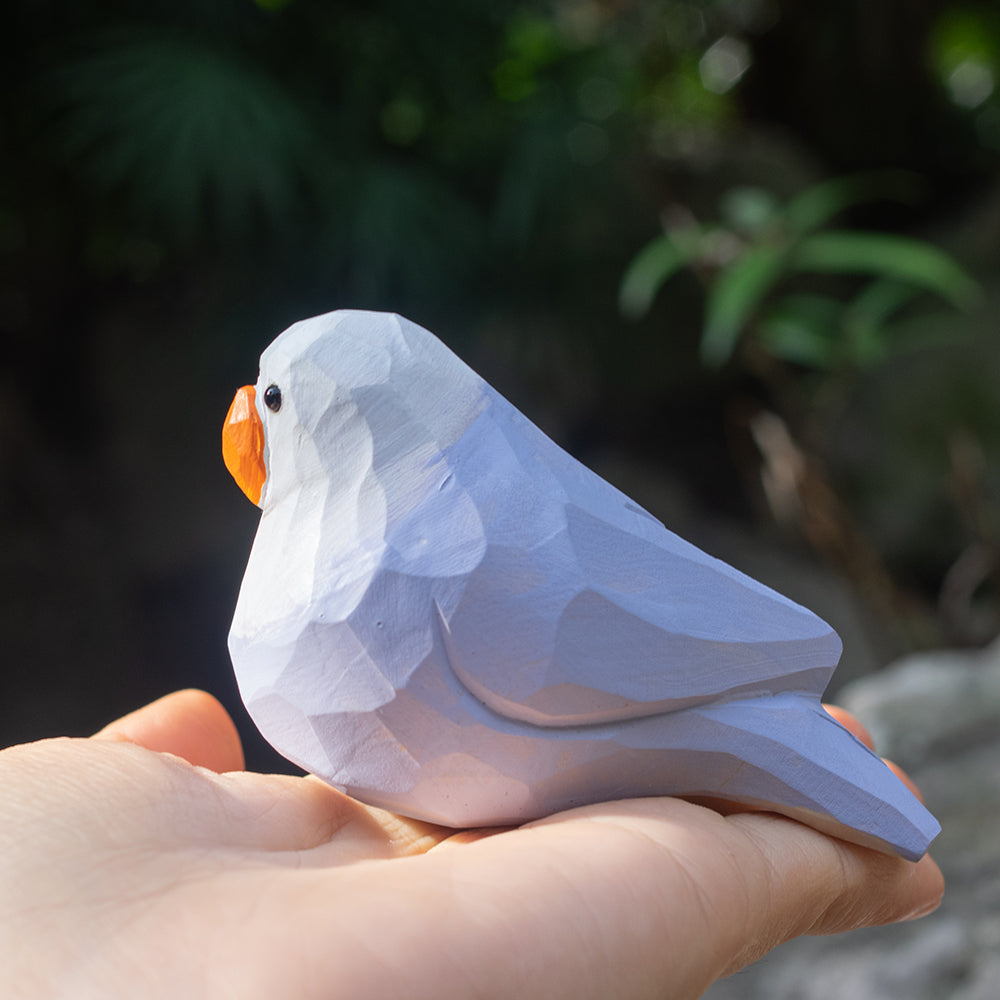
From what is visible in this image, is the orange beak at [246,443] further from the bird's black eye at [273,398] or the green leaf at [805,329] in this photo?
the green leaf at [805,329]

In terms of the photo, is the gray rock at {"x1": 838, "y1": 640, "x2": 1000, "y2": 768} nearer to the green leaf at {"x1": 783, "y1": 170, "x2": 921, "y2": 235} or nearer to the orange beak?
the orange beak

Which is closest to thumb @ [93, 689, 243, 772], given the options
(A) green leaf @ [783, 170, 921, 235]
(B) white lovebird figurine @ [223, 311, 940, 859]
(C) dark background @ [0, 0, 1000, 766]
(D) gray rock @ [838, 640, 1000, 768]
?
(B) white lovebird figurine @ [223, 311, 940, 859]

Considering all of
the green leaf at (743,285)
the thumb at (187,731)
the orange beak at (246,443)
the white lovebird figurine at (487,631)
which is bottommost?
the thumb at (187,731)

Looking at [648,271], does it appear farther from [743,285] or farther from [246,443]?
[246,443]

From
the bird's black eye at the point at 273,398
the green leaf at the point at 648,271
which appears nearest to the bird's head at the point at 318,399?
the bird's black eye at the point at 273,398

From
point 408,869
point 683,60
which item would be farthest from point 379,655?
point 683,60

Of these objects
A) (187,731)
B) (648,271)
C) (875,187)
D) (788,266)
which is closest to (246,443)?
(187,731)
